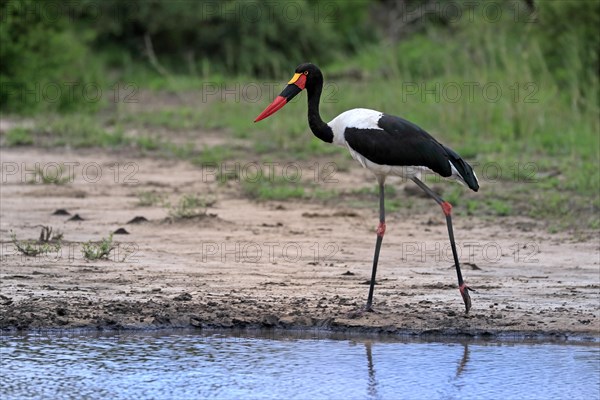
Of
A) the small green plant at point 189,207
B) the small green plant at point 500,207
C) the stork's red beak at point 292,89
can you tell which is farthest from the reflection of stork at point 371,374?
the small green plant at point 500,207

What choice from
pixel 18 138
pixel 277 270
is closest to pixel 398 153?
pixel 277 270

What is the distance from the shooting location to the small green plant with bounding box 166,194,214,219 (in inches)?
315

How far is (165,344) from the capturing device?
5.45 meters

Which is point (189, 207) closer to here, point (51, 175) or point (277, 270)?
point (277, 270)

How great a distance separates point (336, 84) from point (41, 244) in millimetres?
7922

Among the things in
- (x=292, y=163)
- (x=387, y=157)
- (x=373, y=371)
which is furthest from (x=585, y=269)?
(x=292, y=163)

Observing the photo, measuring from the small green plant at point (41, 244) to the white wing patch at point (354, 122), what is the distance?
1929mm

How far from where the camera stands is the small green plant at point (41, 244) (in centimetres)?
682

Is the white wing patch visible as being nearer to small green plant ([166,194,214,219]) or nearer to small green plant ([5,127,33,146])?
small green plant ([166,194,214,219])

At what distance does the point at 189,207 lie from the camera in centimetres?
821

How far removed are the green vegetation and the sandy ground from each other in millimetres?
558

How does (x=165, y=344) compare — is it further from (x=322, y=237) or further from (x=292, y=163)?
(x=292, y=163)

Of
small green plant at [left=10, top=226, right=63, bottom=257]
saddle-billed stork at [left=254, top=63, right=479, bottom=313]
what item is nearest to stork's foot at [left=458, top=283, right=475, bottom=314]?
saddle-billed stork at [left=254, top=63, right=479, bottom=313]

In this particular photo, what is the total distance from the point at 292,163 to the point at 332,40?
279 inches
